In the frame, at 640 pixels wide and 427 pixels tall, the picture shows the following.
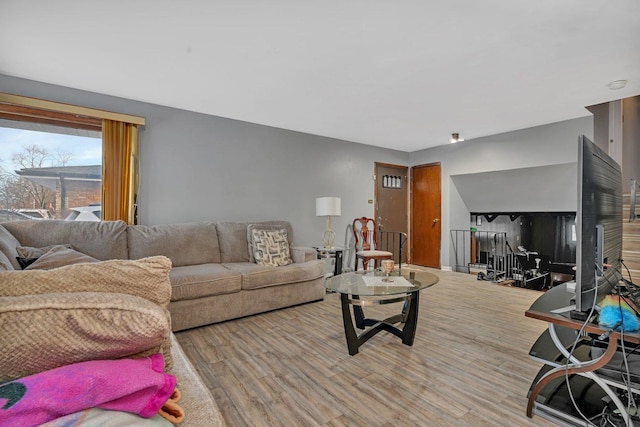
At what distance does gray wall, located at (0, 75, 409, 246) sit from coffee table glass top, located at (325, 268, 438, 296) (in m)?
1.97

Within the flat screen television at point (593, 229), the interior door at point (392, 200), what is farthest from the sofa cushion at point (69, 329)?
the interior door at point (392, 200)

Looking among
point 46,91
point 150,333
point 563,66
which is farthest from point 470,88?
point 46,91

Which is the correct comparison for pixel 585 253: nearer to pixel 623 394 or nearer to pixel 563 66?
pixel 623 394

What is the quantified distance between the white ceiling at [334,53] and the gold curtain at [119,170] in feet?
1.36

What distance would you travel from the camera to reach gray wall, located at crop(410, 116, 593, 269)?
13.3ft

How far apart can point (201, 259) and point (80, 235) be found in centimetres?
A: 112

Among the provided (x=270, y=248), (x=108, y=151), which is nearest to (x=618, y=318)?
(x=270, y=248)

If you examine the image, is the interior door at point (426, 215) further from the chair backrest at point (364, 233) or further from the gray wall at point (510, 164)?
the chair backrest at point (364, 233)

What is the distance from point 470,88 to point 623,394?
264 cm

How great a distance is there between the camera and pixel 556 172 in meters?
4.36

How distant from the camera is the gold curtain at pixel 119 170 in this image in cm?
317

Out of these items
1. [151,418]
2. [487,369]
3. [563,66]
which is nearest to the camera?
[151,418]

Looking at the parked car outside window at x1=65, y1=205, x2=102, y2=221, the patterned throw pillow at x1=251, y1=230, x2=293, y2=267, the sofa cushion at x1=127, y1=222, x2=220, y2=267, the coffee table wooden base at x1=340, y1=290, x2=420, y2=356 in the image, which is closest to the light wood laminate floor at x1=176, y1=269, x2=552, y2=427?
the coffee table wooden base at x1=340, y1=290, x2=420, y2=356

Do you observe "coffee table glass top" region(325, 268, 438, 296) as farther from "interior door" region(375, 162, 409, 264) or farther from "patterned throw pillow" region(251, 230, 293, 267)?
"interior door" region(375, 162, 409, 264)
